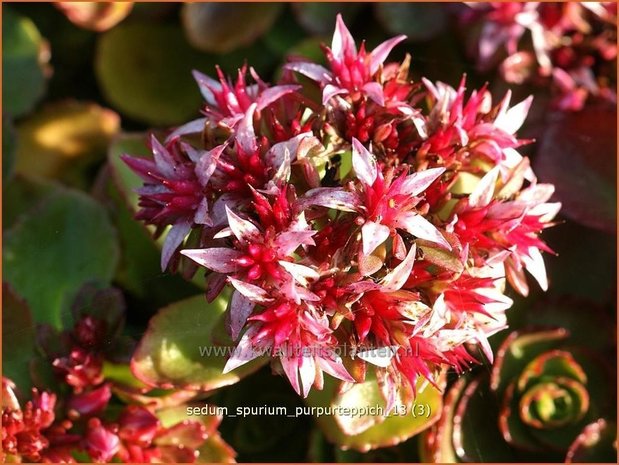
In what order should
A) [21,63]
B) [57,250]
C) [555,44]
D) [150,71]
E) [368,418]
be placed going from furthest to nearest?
[150,71], [21,63], [555,44], [57,250], [368,418]

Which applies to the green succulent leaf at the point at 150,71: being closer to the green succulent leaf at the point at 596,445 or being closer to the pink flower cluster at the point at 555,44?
the pink flower cluster at the point at 555,44

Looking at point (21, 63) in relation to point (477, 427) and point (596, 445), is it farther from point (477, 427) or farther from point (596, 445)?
point (596, 445)

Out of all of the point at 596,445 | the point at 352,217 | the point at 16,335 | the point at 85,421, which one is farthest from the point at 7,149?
the point at 596,445

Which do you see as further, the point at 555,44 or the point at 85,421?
the point at 555,44

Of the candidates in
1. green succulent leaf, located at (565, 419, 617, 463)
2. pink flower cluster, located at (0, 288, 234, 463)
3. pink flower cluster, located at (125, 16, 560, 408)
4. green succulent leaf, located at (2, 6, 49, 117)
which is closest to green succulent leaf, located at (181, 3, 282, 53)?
green succulent leaf, located at (2, 6, 49, 117)

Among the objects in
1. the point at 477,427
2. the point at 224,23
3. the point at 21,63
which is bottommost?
the point at 477,427

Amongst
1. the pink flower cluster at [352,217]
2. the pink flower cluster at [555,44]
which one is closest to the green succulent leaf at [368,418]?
the pink flower cluster at [352,217]

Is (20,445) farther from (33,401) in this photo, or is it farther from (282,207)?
(282,207)

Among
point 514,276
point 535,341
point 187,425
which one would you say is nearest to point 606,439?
point 535,341
